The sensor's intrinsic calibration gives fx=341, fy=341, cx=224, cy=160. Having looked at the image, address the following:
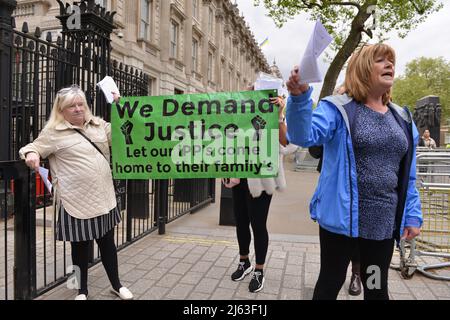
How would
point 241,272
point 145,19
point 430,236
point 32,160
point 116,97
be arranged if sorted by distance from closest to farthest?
point 32,160 < point 116,97 < point 241,272 < point 430,236 < point 145,19

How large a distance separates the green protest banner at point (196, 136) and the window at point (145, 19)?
14.6 metres

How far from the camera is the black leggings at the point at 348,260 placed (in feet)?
6.70

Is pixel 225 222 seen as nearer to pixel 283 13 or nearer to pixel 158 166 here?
pixel 158 166

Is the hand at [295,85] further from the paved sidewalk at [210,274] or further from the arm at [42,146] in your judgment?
the paved sidewalk at [210,274]

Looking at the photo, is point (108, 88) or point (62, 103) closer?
point (62, 103)

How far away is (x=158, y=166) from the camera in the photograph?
302cm

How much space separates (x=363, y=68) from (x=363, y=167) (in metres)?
0.58

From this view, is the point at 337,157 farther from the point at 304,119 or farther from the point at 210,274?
the point at 210,274

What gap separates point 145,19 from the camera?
16.9 m


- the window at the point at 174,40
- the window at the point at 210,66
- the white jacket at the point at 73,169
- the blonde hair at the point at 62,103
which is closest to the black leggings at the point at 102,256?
the white jacket at the point at 73,169

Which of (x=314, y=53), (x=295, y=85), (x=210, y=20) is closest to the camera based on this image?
(x=314, y=53)

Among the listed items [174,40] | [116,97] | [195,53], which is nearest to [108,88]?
[116,97]

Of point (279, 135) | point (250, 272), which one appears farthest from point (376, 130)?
point (250, 272)

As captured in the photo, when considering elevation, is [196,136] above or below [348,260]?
above
